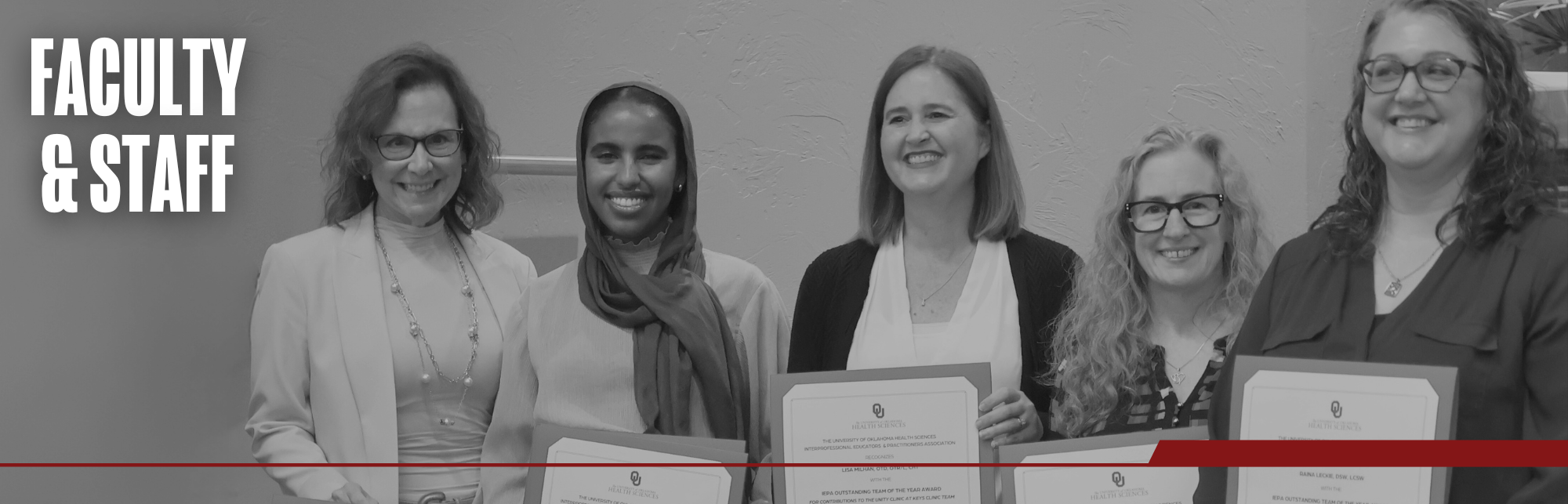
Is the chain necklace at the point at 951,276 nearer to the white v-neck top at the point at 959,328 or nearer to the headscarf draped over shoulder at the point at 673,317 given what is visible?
the white v-neck top at the point at 959,328

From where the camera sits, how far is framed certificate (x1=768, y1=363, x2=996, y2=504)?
6.26 feet

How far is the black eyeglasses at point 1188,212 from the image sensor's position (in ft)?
6.30

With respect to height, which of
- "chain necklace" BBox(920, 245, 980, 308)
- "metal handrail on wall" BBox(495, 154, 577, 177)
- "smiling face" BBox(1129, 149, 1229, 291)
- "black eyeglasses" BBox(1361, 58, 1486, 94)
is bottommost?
"chain necklace" BBox(920, 245, 980, 308)

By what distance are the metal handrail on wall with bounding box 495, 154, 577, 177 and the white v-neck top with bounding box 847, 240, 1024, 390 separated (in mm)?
1255

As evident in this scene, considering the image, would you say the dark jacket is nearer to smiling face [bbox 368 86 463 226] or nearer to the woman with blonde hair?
the woman with blonde hair

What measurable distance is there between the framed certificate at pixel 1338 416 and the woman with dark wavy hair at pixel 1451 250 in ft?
0.16

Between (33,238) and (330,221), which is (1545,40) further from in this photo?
(33,238)

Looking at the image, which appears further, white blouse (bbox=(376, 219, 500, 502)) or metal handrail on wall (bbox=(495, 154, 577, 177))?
metal handrail on wall (bbox=(495, 154, 577, 177))

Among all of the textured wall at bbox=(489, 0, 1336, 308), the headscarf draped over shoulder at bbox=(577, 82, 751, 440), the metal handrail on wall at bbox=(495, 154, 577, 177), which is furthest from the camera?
the textured wall at bbox=(489, 0, 1336, 308)

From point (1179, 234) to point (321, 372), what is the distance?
4.89 feet

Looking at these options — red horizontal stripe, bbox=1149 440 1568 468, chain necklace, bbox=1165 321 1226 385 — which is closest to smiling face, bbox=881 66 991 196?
chain necklace, bbox=1165 321 1226 385

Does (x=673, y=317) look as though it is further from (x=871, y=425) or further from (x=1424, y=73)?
(x=1424, y=73)

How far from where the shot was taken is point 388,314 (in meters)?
2.21

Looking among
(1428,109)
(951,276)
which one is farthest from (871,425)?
(1428,109)
